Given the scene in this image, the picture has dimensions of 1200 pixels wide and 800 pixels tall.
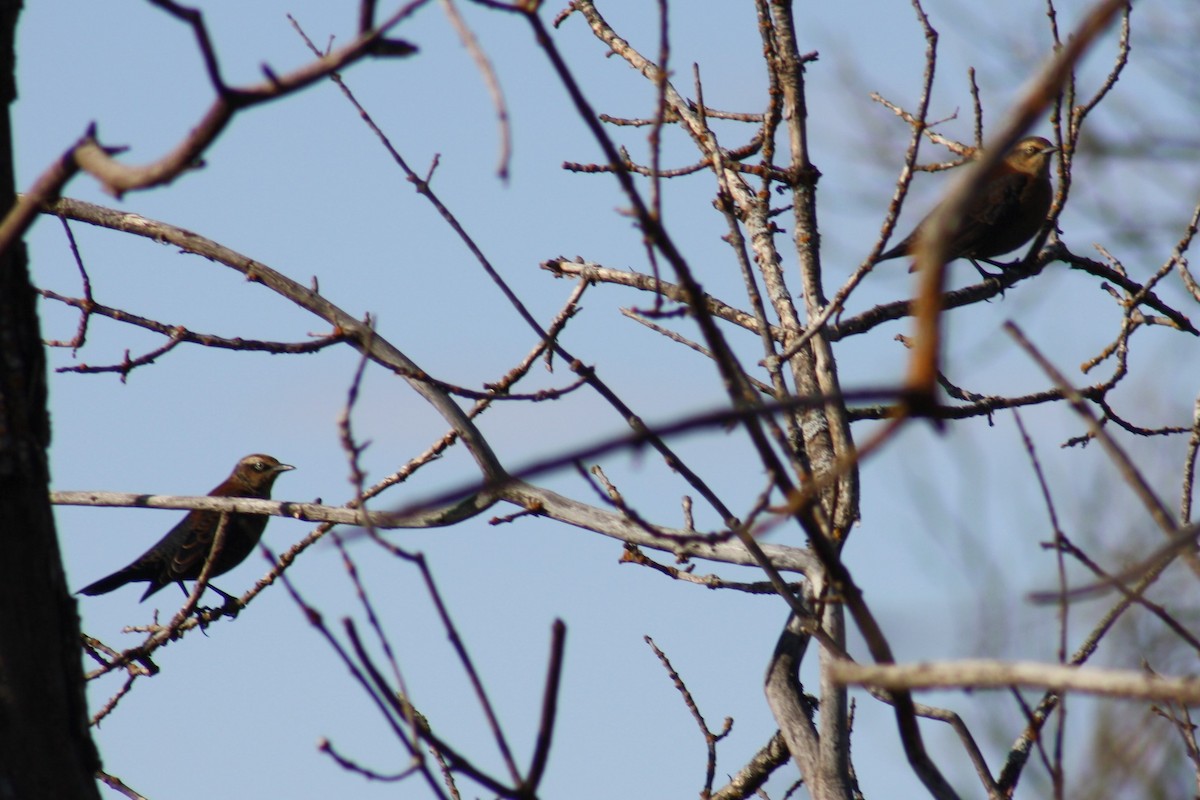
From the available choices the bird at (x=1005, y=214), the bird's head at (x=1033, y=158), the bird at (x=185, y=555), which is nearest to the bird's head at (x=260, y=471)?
the bird at (x=185, y=555)

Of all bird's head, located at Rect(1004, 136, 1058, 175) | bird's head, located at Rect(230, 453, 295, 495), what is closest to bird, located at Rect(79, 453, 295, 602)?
bird's head, located at Rect(230, 453, 295, 495)

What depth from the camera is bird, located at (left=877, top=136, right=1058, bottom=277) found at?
870 centimetres

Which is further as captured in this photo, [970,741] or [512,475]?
[970,741]

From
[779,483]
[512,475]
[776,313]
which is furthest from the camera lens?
[776,313]

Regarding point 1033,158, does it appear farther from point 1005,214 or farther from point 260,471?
point 260,471

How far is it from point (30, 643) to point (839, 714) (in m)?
1.71

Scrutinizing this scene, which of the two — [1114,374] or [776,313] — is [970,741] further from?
[1114,374]

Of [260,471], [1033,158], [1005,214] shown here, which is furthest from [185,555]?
[1033,158]

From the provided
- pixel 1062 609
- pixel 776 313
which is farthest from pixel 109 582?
pixel 1062 609

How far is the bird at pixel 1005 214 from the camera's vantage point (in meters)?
8.70

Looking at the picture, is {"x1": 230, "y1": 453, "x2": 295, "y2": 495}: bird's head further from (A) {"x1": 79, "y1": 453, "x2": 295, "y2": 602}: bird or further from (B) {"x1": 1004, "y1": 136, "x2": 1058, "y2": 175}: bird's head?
(B) {"x1": 1004, "y1": 136, "x2": 1058, "y2": 175}: bird's head

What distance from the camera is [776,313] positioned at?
4.24 metres

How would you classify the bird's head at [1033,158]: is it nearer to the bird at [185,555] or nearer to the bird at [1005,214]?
the bird at [1005,214]

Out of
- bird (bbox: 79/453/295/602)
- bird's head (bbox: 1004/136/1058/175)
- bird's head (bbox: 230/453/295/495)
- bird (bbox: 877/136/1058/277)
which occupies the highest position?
bird's head (bbox: 1004/136/1058/175)
